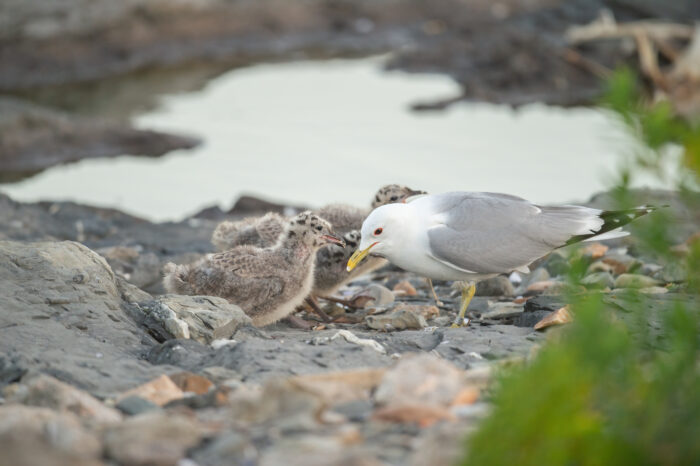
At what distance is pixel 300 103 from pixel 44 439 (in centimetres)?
1521

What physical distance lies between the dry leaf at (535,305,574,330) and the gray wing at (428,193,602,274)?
666 millimetres

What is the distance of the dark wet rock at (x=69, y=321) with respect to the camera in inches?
203

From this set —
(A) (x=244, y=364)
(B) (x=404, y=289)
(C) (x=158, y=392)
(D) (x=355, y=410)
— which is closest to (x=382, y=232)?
(B) (x=404, y=289)

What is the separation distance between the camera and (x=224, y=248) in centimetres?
794

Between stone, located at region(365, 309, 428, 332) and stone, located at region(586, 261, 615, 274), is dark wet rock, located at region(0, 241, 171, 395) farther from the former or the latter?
stone, located at region(586, 261, 615, 274)

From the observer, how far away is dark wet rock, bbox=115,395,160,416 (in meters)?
4.57

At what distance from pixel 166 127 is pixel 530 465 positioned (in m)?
14.2

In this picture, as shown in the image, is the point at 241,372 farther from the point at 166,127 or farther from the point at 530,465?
the point at 166,127

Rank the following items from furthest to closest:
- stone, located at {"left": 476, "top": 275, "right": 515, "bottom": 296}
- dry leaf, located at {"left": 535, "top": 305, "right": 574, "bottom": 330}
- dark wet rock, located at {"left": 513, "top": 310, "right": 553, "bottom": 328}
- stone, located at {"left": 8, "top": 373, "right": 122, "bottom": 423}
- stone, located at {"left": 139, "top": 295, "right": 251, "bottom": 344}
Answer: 1. stone, located at {"left": 476, "top": 275, "right": 515, "bottom": 296}
2. dark wet rock, located at {"left": 513, "top": 310, "right": 553, "bottom": 328}
3. dry leaf, located at {"left": 535, "top": 305, "right": 574, "bottom": 330}
4. stone, located at {"left": 139, "top": 295, "right": 251, "bottom": 344}
5. stone, located at {"left": 8, "top": 373, "right": 122, "bottom": 423}

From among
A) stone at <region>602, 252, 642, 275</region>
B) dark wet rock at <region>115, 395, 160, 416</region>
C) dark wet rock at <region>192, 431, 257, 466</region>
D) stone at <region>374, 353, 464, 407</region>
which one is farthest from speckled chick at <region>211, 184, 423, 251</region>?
dark wet rock at <region>192, 431, 257, 466</region>

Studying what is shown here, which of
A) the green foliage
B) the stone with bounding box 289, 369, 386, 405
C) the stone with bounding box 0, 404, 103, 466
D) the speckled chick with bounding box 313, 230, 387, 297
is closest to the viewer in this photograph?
the green foliage

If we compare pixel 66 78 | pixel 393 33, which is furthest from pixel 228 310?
pixel 393 33

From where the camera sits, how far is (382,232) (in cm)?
672

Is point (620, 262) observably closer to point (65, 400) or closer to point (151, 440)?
point (65, 400)
